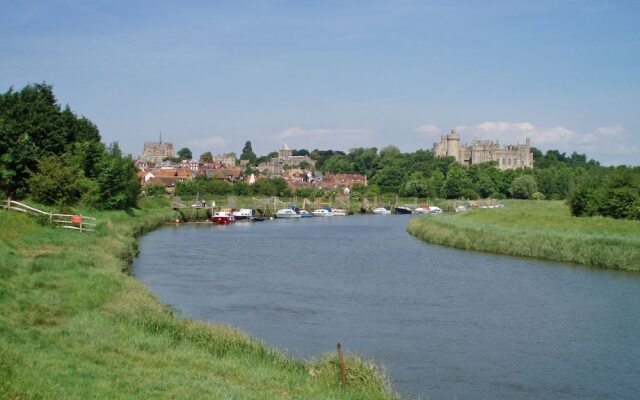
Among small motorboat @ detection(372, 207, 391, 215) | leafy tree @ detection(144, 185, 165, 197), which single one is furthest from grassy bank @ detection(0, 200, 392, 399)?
small motorboat @ detection(372, 207, 391, 215)

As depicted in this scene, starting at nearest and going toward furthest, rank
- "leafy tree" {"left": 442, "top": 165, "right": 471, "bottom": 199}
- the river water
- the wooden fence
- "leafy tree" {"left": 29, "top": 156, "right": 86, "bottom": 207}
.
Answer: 1. the river water
2. the wooden fence
3. "leafy tree" {"left": 29, "top": 156, "right": 86, "bottom": 207}
4. "leafy tree" {"left": 442, "top": 165, "right": 471, "bottom": 199}

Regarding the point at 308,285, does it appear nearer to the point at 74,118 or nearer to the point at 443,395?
the point at 443,395

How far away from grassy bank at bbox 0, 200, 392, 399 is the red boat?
60.3 m

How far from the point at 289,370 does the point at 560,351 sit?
1021cm

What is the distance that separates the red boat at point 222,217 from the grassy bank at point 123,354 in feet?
198

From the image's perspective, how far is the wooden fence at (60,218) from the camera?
3959 centimetres

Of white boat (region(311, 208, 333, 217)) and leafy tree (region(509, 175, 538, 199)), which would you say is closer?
white boat (region(311, 208, 333, 217))

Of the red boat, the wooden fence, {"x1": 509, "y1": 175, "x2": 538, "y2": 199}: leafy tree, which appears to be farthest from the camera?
{"x1": 509, "y1": 175, "x2": 538, "y2": 199}: leafy tree

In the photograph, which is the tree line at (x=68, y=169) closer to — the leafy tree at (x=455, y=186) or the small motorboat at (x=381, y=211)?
the small motorboat at (x=381, y=211)

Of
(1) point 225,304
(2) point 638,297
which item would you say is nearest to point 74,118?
(1) point 225,304

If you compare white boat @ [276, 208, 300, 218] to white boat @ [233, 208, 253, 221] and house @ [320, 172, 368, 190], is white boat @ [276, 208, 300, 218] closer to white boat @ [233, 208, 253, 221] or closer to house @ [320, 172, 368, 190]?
white boat @ [233, 208, 253, 221]

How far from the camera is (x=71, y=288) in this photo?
22234 mm

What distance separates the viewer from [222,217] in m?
85.8

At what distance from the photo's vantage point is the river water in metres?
19.7
